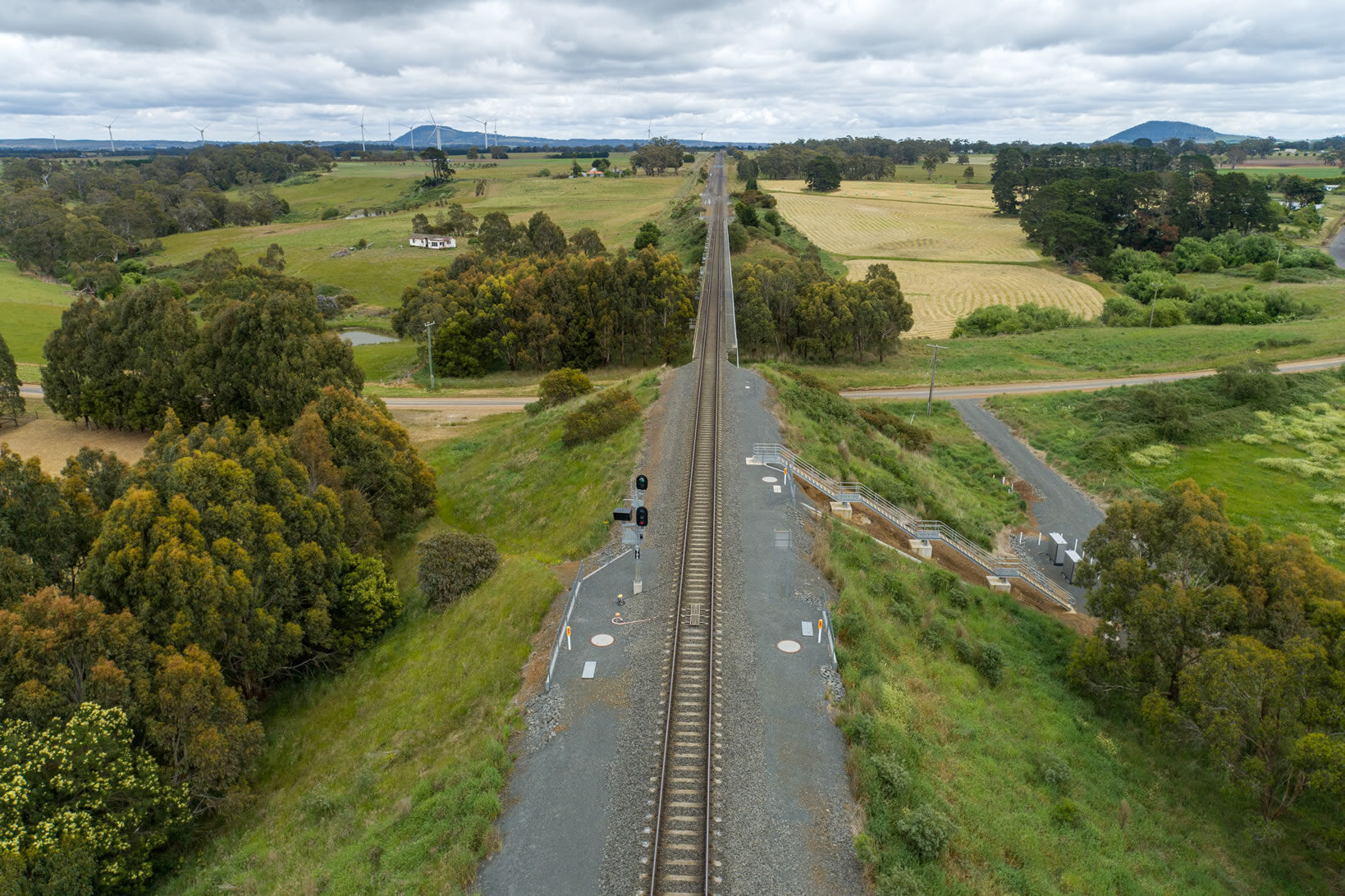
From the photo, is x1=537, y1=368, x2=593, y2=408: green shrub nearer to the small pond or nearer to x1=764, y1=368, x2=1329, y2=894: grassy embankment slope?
x1=764, y1=368, x2=1329, y2=894: grassy embankment slope

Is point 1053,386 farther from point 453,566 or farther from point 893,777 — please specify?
point 893,777

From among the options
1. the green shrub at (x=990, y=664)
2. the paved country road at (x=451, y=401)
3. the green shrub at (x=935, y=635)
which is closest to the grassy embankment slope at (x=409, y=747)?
the green shrub at (x=935, y=635)

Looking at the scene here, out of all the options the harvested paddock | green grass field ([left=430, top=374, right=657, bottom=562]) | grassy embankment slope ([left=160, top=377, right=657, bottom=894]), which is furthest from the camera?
the harvested paddock

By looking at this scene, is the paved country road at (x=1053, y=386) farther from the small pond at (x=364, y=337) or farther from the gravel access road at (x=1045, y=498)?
→ the small pond at (x=364, y=337)

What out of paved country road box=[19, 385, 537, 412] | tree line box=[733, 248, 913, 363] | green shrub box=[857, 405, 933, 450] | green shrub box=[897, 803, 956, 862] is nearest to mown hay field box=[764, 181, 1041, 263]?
tree line box=[733, 248, 913, 363]

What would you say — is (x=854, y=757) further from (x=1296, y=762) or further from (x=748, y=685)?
(x=1296, y=762)

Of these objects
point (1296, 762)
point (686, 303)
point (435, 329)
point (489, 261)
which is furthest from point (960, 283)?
point (1296, 762)
